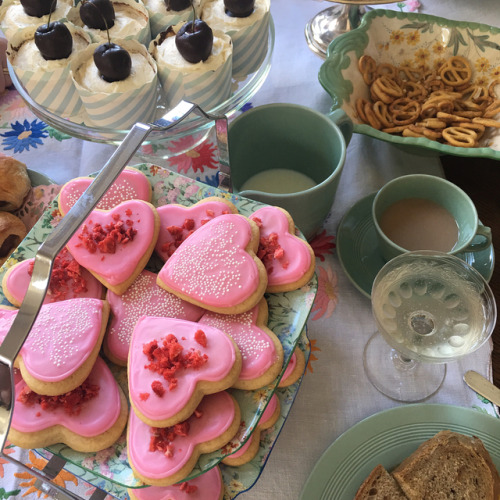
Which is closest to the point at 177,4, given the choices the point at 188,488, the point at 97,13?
the point at 97,13

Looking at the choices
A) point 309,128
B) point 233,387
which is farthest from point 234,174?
point 233,387

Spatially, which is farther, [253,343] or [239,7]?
[239,7]

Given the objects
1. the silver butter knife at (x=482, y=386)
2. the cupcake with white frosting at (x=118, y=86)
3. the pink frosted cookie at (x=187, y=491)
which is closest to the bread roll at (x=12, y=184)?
the cupcake with white frosting at (x=118, y=86)

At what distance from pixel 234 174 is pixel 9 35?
425mm

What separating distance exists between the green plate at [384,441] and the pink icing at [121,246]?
32 centimetres

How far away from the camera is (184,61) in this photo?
0.74 m

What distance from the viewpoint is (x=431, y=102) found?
32.9 inches

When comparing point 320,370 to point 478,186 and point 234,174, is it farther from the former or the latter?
point 478,186

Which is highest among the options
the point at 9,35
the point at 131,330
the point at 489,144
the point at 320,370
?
the point at 9,35

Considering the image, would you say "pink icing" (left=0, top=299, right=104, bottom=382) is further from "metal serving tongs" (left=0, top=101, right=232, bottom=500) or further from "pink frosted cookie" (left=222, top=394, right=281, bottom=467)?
"pink frosted cookie" (left=222, top=394, right=281, bottom=467)

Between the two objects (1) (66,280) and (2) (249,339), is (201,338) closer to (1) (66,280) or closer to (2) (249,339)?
(2) (249,339)

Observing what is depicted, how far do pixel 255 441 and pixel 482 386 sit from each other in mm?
306

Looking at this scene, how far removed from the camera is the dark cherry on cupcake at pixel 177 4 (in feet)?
2.69

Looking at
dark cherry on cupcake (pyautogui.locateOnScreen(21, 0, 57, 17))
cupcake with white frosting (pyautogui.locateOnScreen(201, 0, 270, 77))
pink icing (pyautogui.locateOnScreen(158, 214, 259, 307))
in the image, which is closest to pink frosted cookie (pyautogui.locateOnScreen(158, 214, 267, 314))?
pink icing (pyautogui.locateOnScreen(158, 214, 259, 307))
